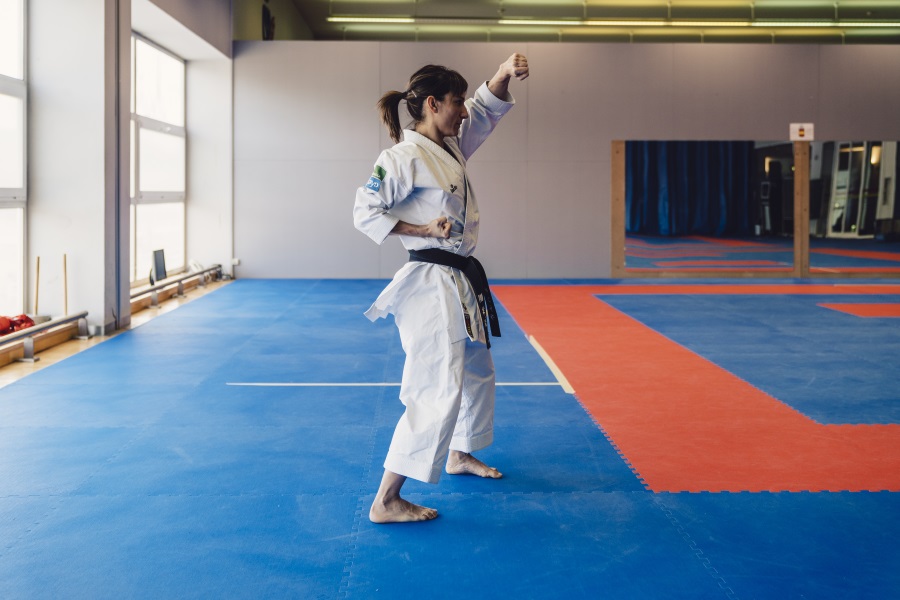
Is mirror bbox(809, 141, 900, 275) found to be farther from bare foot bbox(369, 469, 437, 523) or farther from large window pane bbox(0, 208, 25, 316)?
bare foot bbox(369, 469, 437, 523)

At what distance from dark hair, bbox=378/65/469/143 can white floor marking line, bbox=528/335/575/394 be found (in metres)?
2.29

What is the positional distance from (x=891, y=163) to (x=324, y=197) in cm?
772

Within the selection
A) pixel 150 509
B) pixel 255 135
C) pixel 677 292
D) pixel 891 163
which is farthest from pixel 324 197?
pixel 150 509

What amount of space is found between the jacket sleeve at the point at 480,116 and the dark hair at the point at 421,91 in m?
0.21

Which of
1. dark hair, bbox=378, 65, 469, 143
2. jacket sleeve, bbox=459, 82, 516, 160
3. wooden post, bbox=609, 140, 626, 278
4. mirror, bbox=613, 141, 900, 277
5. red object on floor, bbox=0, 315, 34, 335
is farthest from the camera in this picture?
mirror, bbox=613, 141, 900, 277

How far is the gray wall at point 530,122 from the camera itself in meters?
11.5

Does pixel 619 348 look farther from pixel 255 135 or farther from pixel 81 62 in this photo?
pixel 255 135

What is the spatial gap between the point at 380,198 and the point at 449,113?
0.39 meters

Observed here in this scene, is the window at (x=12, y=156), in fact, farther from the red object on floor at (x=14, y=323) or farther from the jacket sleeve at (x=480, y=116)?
the jacket sleeve at (x=480, y=116)

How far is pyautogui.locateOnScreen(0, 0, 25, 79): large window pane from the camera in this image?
20.7ft

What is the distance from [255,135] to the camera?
11.5 meters

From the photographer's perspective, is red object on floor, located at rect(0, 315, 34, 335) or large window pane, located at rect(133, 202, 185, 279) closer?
red object on floor, located at rect(0, 315, 34, 335)

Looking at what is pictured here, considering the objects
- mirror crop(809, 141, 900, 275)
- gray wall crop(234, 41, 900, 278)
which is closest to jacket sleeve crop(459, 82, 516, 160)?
gray wall crop(234, 41, 900, 278)

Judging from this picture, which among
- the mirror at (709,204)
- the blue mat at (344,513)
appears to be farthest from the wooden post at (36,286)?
the mirror at (709,204)
